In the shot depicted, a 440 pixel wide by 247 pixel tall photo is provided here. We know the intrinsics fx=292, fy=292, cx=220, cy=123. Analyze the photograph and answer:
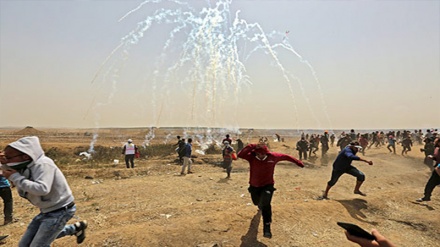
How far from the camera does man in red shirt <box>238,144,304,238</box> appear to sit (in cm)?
611

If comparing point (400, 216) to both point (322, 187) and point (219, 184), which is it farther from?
point (219, 184)

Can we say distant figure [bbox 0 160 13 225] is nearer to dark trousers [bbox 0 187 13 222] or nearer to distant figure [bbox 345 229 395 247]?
dark trousers [bbox 0 187 13 222]

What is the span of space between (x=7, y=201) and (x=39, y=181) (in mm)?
5478

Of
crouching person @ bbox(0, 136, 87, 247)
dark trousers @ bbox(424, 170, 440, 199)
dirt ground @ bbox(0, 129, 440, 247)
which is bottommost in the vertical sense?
dirt ground @ bbox(0, 129, 440, 247)

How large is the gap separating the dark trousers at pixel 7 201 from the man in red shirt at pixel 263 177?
6.08 m

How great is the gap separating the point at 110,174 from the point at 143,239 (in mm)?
11338

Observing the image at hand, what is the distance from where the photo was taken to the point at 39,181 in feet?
11.7

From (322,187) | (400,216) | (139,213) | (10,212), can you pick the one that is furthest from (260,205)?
(322,187)

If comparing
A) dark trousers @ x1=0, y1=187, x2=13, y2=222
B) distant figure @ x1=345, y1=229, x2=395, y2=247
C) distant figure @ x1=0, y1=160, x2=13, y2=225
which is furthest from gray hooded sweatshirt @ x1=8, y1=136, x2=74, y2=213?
dark trousers @ x1=0, y1=187, x2=13, y2=222

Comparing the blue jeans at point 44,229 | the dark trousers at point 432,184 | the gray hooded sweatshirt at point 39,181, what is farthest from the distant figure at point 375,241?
the dark trousers at point 432,184

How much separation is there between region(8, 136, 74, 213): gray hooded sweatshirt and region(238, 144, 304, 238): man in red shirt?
3.69 meters

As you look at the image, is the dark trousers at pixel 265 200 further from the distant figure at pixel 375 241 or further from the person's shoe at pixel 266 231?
the distant figure at pixel 375 241

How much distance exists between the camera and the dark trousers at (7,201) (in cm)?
737

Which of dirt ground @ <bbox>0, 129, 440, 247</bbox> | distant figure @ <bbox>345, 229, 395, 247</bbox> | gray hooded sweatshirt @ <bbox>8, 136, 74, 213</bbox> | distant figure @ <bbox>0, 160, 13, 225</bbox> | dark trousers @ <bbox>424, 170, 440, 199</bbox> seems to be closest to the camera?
distant figure @ <bbox>345, 229, 395, 247</bbox>
